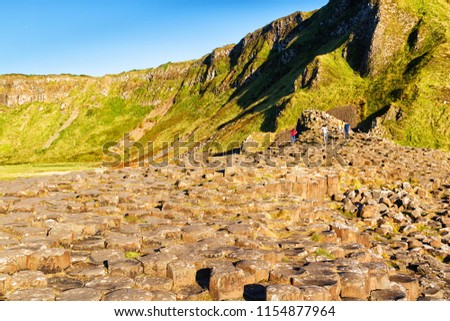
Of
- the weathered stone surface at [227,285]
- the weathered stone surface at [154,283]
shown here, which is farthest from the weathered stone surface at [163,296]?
the weathered stone surface at [227,285]

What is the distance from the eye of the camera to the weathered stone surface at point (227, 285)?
21.3 ft

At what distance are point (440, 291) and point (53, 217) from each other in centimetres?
979

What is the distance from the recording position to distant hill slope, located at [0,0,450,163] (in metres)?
58.0

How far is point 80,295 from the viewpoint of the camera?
6043 mm

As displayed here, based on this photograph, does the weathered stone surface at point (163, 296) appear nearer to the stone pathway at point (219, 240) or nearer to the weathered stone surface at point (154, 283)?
the stone pathway at point (219, 240)

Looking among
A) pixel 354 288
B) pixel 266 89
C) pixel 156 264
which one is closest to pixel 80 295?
pixel 156 264

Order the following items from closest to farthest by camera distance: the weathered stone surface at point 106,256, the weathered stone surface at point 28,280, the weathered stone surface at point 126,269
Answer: the weathered stone surface at point 28,280
the weathered stone surface at point 126,269
the weathered stone surface at point 106,256

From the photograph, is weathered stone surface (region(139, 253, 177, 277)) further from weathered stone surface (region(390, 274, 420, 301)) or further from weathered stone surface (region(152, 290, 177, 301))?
weathered stone surface (region(390, 274, 420, 301))

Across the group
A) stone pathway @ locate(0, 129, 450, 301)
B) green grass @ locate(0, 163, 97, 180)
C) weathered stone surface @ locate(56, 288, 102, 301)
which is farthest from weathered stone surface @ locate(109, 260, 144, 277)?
green grass @ locate(0, 163, 97, 180)

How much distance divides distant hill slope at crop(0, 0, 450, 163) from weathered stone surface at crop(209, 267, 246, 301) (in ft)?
153

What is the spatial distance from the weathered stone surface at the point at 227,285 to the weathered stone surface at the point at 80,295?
1852 millimetres

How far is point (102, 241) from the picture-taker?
8.74 metres

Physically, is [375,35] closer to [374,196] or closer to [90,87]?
[374,196]
